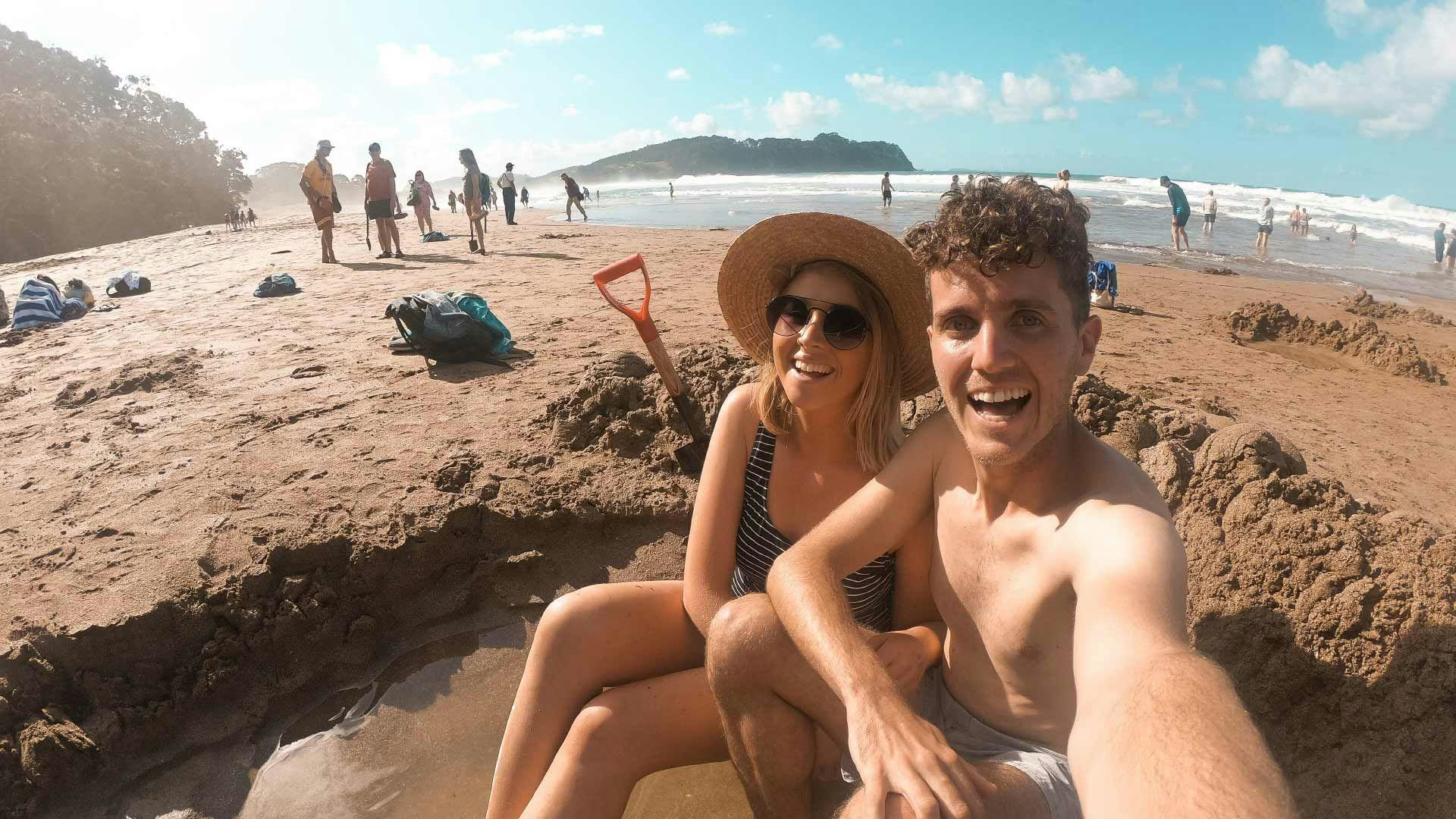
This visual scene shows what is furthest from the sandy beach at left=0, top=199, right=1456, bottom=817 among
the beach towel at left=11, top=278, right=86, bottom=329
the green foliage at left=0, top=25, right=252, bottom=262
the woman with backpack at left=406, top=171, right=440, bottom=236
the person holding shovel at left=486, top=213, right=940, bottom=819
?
the green foliage at left=0, top=25, right=252, bottom=262

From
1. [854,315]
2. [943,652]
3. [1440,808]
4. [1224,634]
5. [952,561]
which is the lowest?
[1440,808]

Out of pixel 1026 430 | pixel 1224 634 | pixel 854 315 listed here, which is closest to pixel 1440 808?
pixel 1224 634

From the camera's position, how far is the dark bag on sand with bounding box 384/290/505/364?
5391 millimetres

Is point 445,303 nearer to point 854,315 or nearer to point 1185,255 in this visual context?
point 854,315

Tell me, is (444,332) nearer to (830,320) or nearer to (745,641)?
Answer: (830,320)

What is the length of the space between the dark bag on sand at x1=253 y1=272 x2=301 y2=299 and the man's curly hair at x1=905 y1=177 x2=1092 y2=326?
8781 millimetres

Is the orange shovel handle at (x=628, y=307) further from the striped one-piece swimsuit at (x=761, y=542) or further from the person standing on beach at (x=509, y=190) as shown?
the person standing on beach at (x=509, y=190)

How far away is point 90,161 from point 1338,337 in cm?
3847

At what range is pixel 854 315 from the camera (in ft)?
6.96

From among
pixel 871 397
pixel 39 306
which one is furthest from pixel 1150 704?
pixel 39 306

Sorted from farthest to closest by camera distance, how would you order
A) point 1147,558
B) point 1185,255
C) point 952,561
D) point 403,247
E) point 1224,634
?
1. point 1185,255
2. point 403,247
3. point 1224,634
4. point 952,561
5. point 1147,558

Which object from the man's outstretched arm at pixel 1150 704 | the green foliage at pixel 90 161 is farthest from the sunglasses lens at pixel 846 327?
the green foliage at pixel 90 161

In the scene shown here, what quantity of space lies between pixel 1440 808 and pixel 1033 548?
4.53 feet

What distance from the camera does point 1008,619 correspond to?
1626 millimetres
